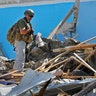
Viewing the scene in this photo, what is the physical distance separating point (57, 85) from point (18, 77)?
5.42ft

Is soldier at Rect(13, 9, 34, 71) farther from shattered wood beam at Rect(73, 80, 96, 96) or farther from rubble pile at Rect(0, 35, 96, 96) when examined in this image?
shattered wood beam at Rect(73, 80, 96, 96)

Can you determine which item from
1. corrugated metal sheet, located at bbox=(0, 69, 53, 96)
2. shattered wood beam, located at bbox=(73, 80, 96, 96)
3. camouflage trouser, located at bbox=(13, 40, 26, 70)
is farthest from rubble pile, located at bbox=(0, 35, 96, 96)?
corrugated metal sheet, located at bbox=(0, 69, 53, 96)

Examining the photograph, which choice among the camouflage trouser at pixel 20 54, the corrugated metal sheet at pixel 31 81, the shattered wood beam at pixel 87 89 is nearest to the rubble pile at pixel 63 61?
the camouflage trouser at pixel 20 54

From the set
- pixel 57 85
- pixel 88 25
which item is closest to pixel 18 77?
pixel 57 85

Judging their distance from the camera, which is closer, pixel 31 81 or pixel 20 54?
pixel 31 81

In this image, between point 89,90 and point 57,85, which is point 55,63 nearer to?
point 57,85

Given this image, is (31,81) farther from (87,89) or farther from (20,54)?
(20,54)

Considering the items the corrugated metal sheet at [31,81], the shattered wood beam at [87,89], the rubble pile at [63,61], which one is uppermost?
the corrugated metal sheet at [31,81]

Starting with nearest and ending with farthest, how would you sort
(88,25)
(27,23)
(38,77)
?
(38,77), (27,23), (88,25)

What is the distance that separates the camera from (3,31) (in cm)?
1276

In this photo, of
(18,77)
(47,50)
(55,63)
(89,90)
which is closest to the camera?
(89,90)

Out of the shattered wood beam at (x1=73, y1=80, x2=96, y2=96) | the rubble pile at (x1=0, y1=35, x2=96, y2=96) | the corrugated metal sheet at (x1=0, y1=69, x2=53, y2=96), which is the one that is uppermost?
the corrugated metal sheet at (x1=0, y1=69, x2=53, y2=96)

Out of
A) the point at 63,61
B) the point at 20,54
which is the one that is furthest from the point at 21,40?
the point at 63,61

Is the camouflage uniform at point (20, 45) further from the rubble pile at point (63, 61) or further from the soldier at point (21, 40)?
the rubble pile at point (63, 61)
